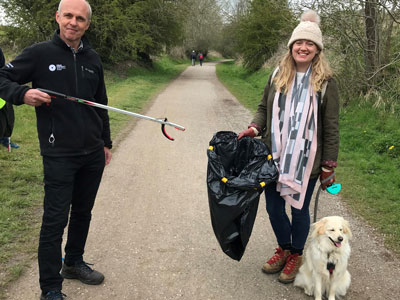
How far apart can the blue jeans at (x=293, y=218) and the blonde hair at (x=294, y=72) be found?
0.81 metres

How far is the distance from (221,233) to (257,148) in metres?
0.76

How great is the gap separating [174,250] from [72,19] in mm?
2350

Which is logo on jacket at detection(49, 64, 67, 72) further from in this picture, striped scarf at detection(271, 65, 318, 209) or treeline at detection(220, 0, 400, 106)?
treeline at detection(220, 0, 400, 106)

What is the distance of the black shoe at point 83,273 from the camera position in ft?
10.1

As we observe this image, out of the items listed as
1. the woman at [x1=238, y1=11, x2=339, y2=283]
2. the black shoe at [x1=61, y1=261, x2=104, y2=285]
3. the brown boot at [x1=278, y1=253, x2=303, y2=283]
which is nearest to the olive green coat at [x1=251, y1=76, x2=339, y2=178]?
the woman at [x1=238, y1=11, x2=339, y2=283]

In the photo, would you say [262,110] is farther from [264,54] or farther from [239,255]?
[264,54]

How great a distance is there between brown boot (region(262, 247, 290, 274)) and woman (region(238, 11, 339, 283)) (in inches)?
19.4

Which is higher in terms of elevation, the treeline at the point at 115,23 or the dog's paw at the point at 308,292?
the treeline at the point at 115,23

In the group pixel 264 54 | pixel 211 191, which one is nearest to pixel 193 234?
pixel 211 191

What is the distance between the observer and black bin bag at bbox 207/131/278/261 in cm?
273

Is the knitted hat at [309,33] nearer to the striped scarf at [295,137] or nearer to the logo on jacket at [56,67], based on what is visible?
the striped scarf at [295,137]

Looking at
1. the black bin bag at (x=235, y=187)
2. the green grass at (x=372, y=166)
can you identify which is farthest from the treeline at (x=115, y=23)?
the black bin bag at (x=235, y=187)

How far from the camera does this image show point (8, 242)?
360cm

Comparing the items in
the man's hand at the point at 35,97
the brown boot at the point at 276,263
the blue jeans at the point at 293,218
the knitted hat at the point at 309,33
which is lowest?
the brown boot at the point at 276,263
